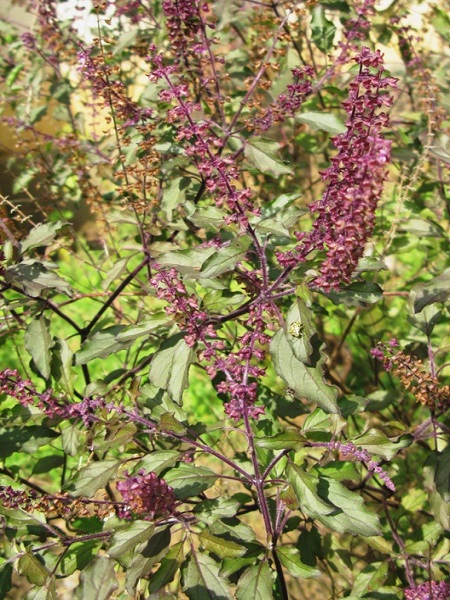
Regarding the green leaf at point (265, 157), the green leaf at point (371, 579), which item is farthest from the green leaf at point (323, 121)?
the green leaf at point (371, 579)

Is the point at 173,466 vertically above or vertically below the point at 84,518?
above

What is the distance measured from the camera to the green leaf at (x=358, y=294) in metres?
1.44

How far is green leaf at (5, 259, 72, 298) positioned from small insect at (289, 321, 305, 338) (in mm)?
598

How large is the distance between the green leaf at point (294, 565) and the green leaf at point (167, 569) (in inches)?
9.1

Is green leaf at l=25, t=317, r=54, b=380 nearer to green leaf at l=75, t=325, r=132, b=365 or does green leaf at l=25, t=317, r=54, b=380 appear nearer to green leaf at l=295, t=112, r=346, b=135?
green leaf at l=75, t=325, r=132, b=365

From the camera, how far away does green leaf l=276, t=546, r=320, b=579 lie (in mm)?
1377

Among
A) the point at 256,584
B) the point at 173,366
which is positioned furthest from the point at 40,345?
the point at 256,584

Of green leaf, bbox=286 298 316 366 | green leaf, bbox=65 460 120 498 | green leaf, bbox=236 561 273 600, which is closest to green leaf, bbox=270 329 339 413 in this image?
green leaf, bbox=286 298 316 366

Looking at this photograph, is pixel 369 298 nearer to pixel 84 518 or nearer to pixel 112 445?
pixel 112 445

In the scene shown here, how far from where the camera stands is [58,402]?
5.53ft

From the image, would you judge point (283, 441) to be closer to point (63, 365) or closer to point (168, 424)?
point (168, 424)

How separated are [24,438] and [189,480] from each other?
1.85 ft

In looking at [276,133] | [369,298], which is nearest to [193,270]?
[369,298]

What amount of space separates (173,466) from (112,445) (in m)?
0.18
